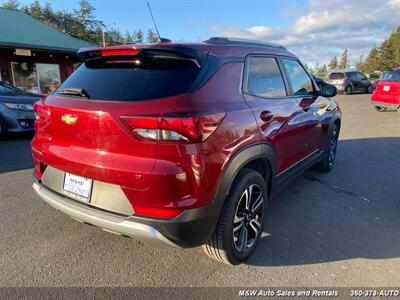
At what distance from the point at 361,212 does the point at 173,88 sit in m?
2.93

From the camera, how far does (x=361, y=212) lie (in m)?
3.94

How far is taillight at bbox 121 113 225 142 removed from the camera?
216 cm

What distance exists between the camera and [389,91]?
1195 centimetres

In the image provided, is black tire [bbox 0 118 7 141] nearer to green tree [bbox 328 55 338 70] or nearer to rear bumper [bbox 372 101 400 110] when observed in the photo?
rear bumper [bbox 372 101 400 110]

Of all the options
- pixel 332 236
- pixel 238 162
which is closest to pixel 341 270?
pixel 332 236

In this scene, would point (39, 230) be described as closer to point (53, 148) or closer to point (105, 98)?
A: point (53, 148)

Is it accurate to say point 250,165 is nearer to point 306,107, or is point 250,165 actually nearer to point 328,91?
point 306,107

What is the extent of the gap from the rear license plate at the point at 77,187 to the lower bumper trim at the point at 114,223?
0.20 ft

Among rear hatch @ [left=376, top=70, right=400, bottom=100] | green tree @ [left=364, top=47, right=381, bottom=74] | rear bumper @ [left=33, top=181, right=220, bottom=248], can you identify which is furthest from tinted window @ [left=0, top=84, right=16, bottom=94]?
green tree @ [left=364, top=47, right=381, bottom=74]

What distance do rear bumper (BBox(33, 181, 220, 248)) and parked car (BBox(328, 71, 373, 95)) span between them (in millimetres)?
23769

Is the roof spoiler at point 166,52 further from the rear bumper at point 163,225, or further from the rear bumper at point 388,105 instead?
the rear bumper at point 388,105

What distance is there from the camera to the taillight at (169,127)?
2.16 meters

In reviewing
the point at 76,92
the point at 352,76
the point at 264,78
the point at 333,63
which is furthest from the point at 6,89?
the point at 333,63

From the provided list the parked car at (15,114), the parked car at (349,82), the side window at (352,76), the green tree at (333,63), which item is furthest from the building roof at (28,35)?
the green tree at (333,63)
